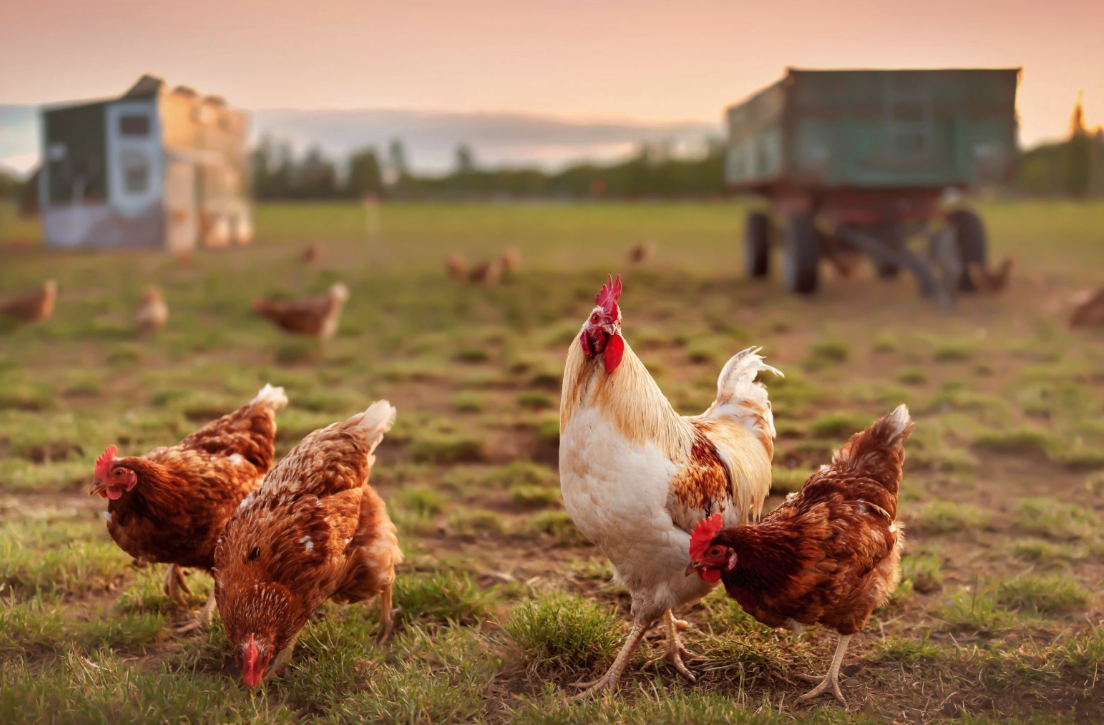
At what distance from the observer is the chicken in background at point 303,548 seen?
2.88 metres

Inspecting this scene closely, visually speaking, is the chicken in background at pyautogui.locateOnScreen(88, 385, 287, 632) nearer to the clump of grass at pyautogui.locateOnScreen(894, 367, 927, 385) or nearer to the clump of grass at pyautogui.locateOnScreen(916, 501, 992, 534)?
the clump of grass at pyautogui.locateOnScreen(916, 501, 992, 534)

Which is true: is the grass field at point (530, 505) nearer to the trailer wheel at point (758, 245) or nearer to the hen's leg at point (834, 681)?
the hen's leg at point (834, 681)

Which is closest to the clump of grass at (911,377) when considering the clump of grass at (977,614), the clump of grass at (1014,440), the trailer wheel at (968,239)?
the clump of grass at (1014,440)

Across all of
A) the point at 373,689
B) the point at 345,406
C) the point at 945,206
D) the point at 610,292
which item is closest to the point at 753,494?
the point at 610,292

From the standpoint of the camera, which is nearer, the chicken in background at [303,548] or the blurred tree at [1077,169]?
the chicken in background at [303,548]

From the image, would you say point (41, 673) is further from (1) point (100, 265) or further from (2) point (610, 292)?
(1) point (100, 265)

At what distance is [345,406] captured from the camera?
A: 6.94 metres

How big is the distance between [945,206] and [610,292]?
12319mm

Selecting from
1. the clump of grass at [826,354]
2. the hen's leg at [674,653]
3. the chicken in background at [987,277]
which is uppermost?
the chicken in background at [987,277]

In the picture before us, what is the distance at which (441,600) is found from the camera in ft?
12.0

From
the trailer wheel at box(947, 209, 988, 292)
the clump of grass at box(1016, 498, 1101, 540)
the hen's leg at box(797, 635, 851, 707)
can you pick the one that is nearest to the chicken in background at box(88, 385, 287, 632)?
the hen's leg at box(797, 635, 851, 707)

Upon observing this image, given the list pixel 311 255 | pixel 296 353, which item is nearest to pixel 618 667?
pixel 296 353

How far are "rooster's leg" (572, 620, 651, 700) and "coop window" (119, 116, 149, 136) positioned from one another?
53.9 feet

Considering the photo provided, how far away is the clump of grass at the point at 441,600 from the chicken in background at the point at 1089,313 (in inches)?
354
